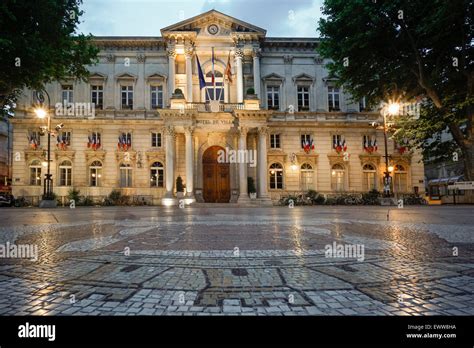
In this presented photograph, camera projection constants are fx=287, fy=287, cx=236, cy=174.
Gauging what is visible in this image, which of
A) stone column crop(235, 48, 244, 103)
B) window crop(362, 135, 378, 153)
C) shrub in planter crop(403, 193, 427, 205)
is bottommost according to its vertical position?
shrub in planter crop(403, 193, 427, 205)

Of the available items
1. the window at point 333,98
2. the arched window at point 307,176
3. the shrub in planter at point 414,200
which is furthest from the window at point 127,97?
the shrub in planter at point 414,200

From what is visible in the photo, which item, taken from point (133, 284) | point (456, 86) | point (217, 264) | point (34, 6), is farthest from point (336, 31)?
point (133, 284)

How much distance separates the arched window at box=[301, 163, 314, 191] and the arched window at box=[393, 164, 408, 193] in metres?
8.82

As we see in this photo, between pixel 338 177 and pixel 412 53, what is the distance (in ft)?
51.5

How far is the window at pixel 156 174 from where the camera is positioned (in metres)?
27.9

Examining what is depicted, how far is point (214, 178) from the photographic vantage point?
91.6 ft

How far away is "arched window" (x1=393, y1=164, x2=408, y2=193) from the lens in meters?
29.7

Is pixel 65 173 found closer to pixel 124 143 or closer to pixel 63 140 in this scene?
pixel 63 140

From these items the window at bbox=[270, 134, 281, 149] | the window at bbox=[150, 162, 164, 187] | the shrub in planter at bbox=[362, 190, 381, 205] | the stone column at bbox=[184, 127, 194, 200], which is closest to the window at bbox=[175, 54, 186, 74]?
the stone column at bbox=[184, 127, 194, 200]

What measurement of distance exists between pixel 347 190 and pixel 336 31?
17371 mm

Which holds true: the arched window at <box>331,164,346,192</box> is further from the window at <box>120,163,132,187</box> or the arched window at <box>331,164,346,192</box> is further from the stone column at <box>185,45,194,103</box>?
the window at <box>120,163,132,187</box>

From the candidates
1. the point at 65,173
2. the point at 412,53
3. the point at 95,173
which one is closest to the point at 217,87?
the point at 95,173
